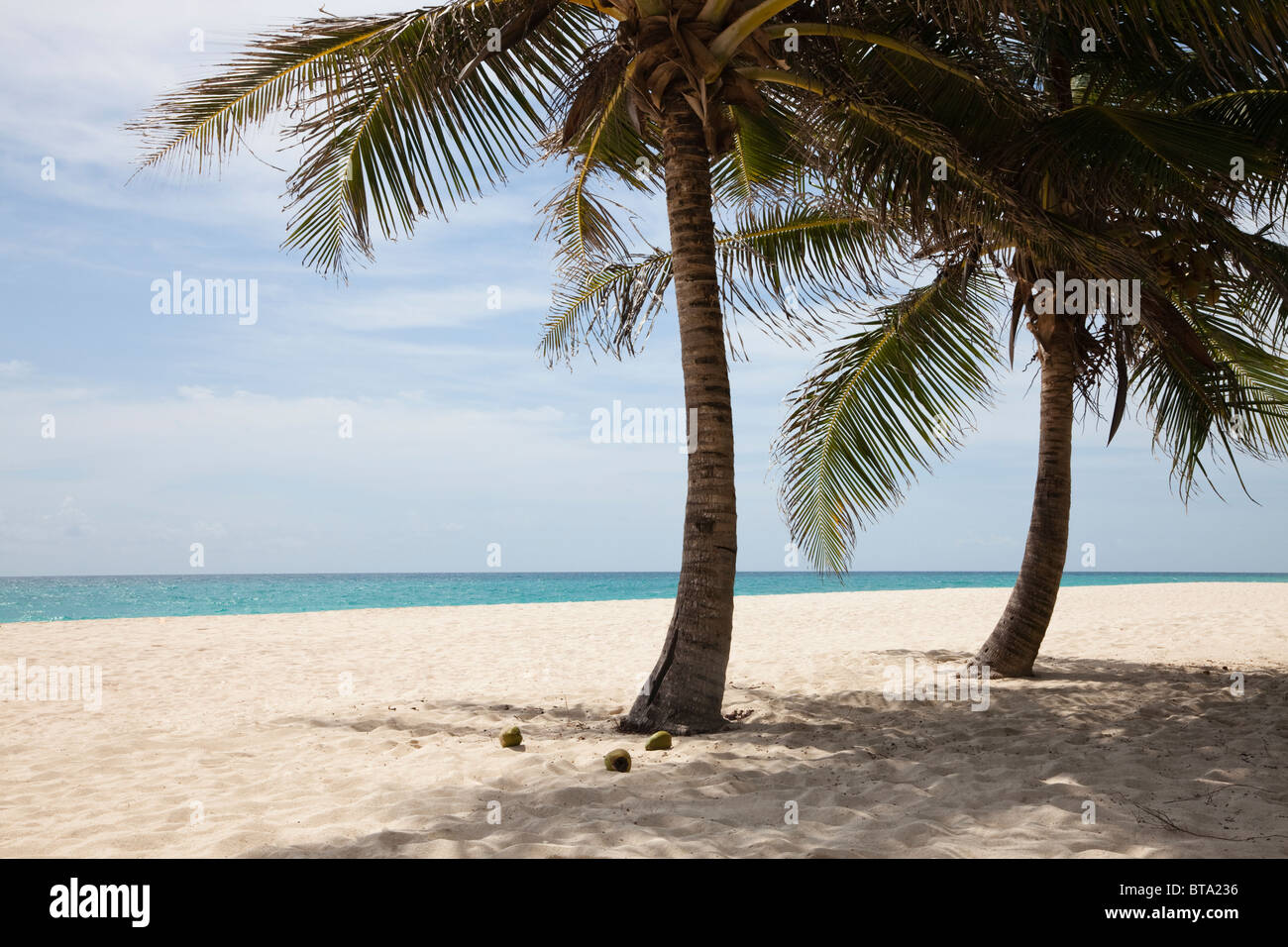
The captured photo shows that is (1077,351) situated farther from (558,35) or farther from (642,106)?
(558,35)

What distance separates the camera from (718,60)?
5344mm

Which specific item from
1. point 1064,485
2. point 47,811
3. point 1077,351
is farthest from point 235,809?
point 1077,351

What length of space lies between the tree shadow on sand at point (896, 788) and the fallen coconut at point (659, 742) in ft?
0.32

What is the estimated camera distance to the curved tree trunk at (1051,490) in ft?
23.7

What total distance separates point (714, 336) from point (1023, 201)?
6.51 feet

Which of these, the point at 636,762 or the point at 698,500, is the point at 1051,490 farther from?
the point at 636,762

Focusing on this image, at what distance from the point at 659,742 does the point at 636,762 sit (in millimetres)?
264

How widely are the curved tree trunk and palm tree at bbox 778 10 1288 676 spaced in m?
0.01

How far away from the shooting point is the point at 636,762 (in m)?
4.68

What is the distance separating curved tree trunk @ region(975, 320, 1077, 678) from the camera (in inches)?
284
